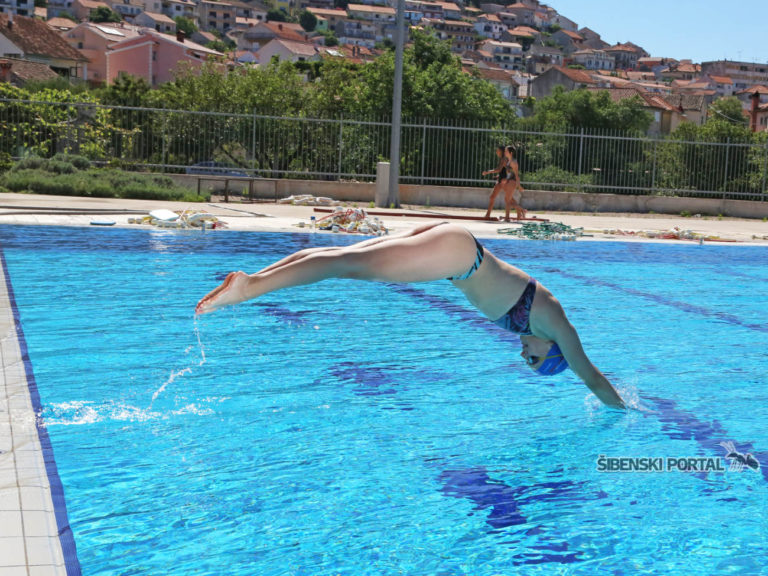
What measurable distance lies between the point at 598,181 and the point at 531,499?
2138 centimetres

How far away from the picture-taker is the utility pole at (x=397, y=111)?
66.3 feet

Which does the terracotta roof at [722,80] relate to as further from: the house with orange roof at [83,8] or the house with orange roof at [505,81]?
the house with orange roof at [83,8]

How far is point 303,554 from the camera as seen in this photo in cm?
344

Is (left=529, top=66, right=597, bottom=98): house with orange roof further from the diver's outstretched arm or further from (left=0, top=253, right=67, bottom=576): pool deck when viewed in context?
the diver's outstretched arm

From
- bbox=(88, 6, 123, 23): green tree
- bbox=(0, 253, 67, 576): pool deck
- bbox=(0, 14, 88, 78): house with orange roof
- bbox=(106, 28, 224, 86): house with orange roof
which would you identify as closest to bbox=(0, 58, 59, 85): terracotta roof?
bbox=(0, 14, 88, 78): house with orange roof

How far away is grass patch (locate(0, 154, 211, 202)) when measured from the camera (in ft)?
63.0

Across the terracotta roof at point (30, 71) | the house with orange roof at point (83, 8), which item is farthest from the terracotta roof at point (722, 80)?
the terracotta roof at point (30, 71)

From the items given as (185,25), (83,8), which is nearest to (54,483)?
(185,25)

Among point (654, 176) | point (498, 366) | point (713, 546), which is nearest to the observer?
point (713, 546)

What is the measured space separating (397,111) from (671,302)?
39.4 feet

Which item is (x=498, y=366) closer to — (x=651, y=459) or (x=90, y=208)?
(x=651, y=459)

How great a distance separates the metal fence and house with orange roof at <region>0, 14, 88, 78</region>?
2340 inches

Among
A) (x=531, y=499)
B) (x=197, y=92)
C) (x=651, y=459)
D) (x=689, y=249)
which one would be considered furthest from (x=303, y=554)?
(x=197, y=92)

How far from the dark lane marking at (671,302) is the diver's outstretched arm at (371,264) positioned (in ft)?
19.2
